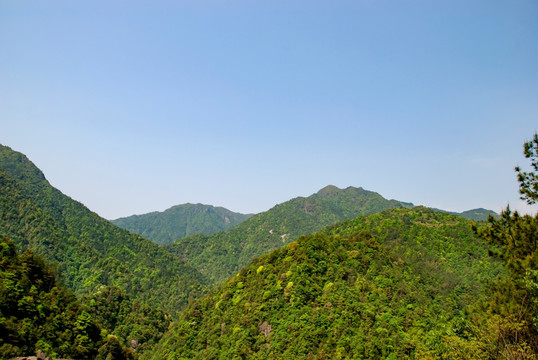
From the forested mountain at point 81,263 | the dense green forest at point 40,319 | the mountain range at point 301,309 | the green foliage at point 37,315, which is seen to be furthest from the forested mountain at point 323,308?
the forested mountain at point 81,263

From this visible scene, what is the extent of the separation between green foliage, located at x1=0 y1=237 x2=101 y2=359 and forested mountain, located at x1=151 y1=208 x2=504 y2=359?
65.1 feet

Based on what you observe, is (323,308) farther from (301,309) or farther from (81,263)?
(81,263)

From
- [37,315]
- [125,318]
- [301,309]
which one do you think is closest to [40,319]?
[37,315]

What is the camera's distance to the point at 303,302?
6075cm

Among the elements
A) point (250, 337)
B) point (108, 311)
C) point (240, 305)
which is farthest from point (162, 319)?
point (250, 337)

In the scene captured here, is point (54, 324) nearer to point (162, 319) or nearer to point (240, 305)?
point (240, 305)

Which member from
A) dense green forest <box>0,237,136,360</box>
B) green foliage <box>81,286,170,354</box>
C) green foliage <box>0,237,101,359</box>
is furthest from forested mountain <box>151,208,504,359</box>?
green foliage <box>81,286,170,354</box>

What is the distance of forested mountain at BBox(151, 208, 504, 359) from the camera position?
52.2 meters

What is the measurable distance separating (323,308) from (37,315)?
Result: 44.0m

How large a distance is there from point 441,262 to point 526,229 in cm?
8526

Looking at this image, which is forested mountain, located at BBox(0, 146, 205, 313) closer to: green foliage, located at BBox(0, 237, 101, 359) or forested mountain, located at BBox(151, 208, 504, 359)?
green foliage, located at BBox(0, 237, 101, 359)

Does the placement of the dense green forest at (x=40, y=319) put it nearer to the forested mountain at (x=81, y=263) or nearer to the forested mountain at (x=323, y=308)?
the forested mountain at (x=323, y=308)

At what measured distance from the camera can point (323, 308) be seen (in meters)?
58.3

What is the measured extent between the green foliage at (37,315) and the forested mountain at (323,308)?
19841mm
